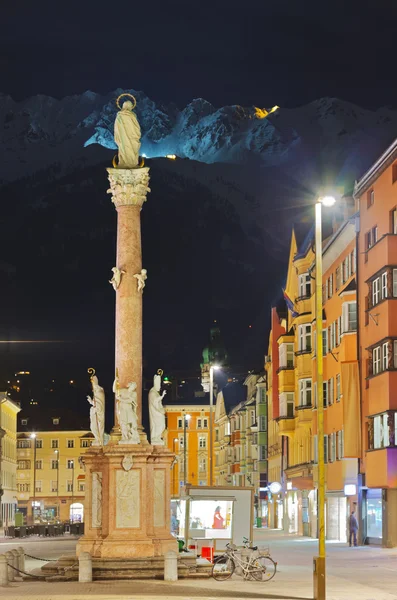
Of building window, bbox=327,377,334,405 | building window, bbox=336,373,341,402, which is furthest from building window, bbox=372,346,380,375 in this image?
building window, bbox=327,377,334,405

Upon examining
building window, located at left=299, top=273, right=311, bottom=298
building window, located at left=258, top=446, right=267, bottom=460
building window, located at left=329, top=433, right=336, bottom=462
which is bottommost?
building window, located at left=329, top=433, right=336, bottom=462

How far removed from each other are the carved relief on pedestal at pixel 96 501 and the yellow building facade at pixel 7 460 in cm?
9449

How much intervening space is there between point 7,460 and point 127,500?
110 metres

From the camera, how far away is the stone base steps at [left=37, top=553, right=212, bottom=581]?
36312 millimetres

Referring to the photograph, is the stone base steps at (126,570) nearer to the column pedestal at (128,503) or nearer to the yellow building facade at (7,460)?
the column pedestal at (128,503)

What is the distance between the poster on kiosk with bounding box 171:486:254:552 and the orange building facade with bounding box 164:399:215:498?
425ft

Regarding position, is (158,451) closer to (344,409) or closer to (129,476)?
(129,476)

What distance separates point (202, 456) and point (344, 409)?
119786 mm

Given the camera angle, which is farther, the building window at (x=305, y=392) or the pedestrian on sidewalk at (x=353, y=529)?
the building window at (x=305, y=392)

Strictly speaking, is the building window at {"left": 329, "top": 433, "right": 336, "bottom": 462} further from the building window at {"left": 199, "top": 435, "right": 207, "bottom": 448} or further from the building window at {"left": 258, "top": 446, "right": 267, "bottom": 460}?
the building window at {"left": 199, "top": 435, "right": 207, "bottom": 448}

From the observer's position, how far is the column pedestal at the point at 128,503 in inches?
1499

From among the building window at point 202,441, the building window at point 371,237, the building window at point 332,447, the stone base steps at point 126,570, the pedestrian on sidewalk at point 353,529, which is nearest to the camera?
the stone base steps at point 126,570

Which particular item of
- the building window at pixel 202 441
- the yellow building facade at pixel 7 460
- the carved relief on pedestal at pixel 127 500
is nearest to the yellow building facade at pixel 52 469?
the yellow building facade at pixel 7 460

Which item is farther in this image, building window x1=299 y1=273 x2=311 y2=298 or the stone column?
building window x1=299 y1=273 x2=311 y2=298
